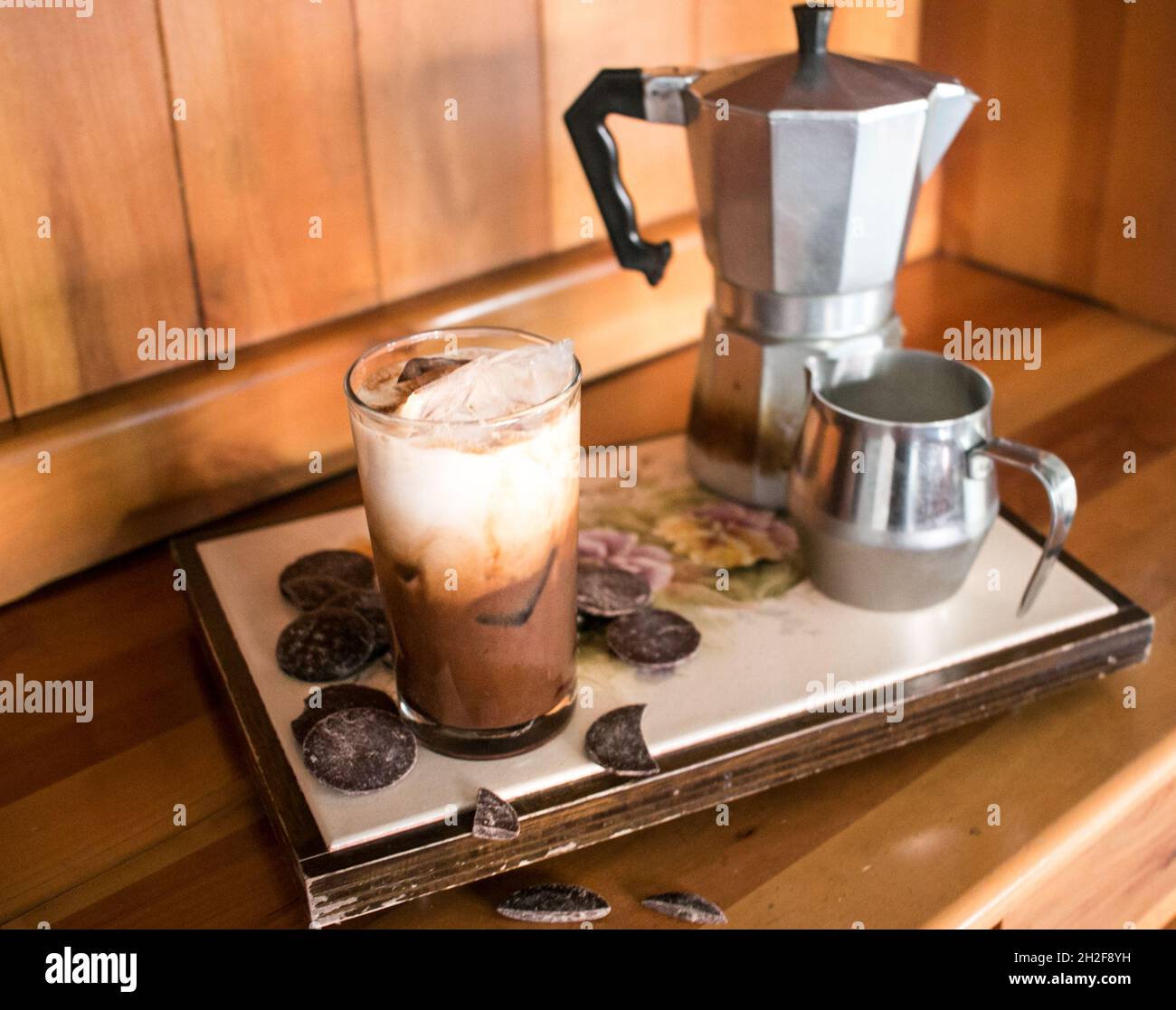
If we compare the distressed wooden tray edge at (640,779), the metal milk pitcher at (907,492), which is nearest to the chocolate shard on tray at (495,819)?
the distressed wooden tray edge at (640,779)

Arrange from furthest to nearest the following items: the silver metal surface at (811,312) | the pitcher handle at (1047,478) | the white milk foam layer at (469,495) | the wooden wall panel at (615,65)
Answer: the wooden wall panel at (615,65) → the silver metal surface at (811,312) → the pitcher handle at (1047,478) → the white milk foam layer at (469,495)

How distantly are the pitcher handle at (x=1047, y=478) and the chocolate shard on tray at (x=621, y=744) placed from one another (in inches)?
8.5

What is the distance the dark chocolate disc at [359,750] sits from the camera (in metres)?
0.57

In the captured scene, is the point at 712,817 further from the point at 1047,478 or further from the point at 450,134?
the point at 450,134

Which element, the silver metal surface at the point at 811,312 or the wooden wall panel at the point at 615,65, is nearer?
the silver metal surface at the point at 811,312

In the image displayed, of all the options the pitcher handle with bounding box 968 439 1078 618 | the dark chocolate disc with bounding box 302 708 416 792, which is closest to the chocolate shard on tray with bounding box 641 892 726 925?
the dark chocolate disc with bounding box 302 708 416 792

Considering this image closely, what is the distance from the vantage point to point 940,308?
43.2 inches

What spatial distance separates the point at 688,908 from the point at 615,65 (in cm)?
64

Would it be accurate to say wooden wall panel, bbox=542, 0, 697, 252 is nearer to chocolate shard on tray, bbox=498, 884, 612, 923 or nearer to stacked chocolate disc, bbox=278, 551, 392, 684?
stacked chocolate disc, bbox=278, 551, 392, 684

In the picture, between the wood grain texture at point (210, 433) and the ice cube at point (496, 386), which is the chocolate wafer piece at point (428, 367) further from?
the wood grain texture at point (210, 433)

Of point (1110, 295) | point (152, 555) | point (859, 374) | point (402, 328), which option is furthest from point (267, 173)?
point (1110, 295)

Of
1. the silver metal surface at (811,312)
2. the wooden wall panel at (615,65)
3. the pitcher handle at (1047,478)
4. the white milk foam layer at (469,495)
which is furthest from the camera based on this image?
the wooden wall panel at (615,65)

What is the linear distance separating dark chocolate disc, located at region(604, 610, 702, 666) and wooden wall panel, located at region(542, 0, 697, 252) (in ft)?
1.15

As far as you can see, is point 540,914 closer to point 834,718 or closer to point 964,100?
point 834,718
